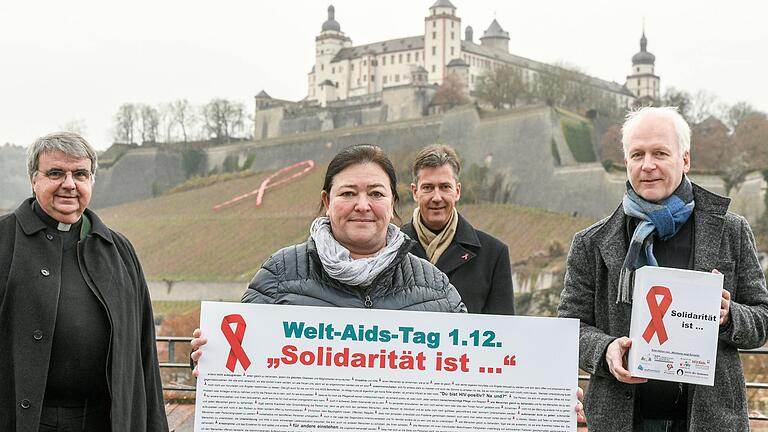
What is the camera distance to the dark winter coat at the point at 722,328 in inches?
99.5

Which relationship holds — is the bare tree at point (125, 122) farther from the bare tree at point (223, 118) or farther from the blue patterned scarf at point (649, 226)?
the blue patterned scarf at point (649, 226)

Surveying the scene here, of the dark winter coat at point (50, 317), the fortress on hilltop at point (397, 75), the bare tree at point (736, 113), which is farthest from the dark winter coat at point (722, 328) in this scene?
the fortress on hilltop at point (397, 75)

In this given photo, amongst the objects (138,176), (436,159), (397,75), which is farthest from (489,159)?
(436,159)

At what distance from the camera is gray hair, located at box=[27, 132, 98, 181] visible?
2889mm

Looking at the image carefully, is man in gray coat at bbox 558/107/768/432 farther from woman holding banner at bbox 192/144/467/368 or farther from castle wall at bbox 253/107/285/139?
castle wall at bbox 253/107/285/139

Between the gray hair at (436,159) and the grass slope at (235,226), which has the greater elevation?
the gray hair at (436,159)

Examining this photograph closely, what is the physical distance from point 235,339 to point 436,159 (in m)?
1.46

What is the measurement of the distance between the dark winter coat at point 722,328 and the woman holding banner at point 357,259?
1.43 ft

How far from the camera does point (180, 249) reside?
4856 cm

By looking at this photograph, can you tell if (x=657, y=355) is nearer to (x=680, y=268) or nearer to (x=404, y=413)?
(x=680, y=268)

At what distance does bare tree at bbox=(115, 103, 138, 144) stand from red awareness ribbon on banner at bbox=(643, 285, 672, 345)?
60.6 metres

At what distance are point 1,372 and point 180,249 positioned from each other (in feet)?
154

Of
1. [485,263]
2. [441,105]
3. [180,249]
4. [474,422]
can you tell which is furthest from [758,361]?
[441,105]

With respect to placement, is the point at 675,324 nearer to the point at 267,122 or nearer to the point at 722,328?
the point at 722,328
